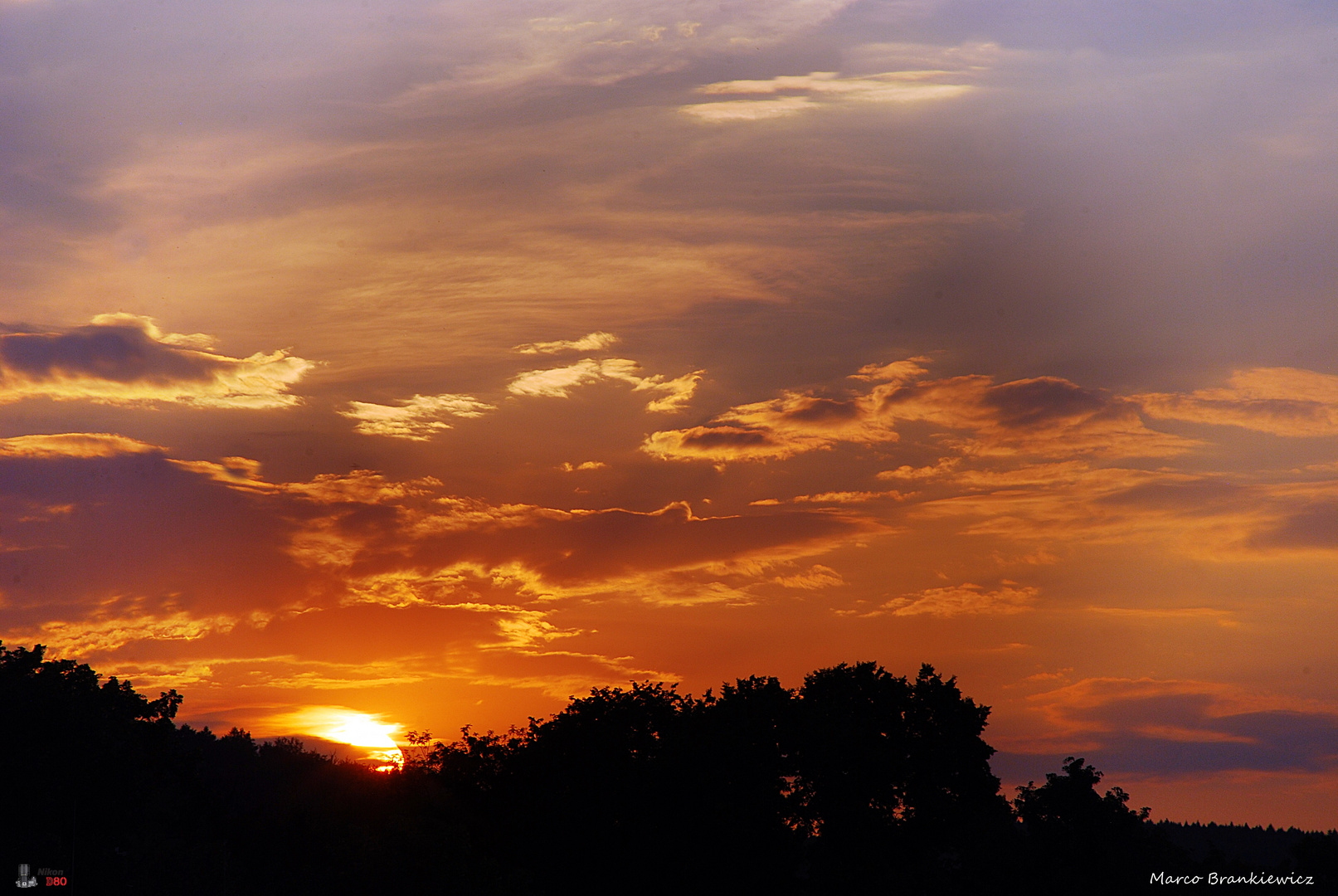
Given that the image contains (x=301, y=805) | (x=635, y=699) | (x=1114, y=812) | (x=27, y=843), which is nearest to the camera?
(x=27, y=843)

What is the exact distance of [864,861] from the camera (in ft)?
213

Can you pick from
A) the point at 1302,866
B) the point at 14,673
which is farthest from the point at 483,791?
the point at 1302,866

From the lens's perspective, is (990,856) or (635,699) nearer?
(990,856)

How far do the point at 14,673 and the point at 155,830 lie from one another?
1398cm

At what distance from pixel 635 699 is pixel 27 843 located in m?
37.1

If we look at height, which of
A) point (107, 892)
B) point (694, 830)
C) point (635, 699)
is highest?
point (635, 699)

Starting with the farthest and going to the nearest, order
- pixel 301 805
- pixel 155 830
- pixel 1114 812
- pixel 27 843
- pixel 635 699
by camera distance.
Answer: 1. pixel 301 805
2. pixel 635 699
3. pixel 155 830
4. pixel 1114 812
5. pixel 27 843

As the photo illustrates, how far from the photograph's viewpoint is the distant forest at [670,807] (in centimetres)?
6512

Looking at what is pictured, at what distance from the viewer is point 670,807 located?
6950cm

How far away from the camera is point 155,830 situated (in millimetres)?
71375

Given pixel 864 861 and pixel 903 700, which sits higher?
pixel 903 700

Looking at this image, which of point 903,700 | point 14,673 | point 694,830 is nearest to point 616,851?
point 694,830

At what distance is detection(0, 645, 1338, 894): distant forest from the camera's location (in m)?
65.1

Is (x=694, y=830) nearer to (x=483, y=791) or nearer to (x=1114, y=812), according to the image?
(x=483, y=791)
